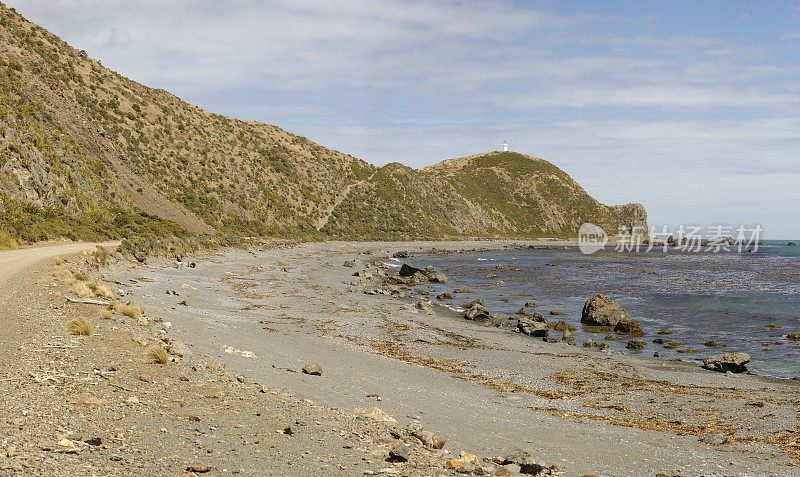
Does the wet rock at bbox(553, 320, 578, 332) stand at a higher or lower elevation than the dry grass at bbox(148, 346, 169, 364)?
lower

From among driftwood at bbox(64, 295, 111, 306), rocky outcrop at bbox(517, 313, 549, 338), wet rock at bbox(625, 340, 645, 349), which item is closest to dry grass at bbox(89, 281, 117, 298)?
driftwood at bbox(64, 295, 111, 306)

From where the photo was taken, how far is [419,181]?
154 meters

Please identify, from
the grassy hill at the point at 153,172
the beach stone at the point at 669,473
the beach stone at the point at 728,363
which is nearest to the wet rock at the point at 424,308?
the beach stone at the point at 728,363

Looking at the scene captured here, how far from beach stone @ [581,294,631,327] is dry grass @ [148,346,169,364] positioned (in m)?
25.8

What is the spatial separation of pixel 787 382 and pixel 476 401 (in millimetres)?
12054

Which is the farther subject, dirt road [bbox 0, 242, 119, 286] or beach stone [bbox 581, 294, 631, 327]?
beach stone [bbox 581, 294, 631, 327]

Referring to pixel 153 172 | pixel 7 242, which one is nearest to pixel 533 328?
pixel 7 242

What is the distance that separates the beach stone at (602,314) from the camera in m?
32.8

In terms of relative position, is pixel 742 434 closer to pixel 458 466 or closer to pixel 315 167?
pixel 458 466

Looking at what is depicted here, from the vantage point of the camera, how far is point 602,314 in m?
33.1

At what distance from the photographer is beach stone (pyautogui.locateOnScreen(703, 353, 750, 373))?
21953mm

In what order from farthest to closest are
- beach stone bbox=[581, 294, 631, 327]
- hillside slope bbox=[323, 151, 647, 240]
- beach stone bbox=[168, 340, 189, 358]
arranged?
hillside slope bbox=[323, 151, 647, 240] < beach stone bbox=[581, 294, 631, 327] < beach stone bbox=[168, 340, 189, 358]

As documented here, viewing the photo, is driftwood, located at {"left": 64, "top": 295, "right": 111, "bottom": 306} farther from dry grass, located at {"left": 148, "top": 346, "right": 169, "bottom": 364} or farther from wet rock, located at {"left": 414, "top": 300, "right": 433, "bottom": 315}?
wet rock, located at {"left": 414, "top": 300, "right": 433, "bottom": 315}

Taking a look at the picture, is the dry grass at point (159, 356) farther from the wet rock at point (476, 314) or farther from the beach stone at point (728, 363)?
the wet rock at point (476, 314)
